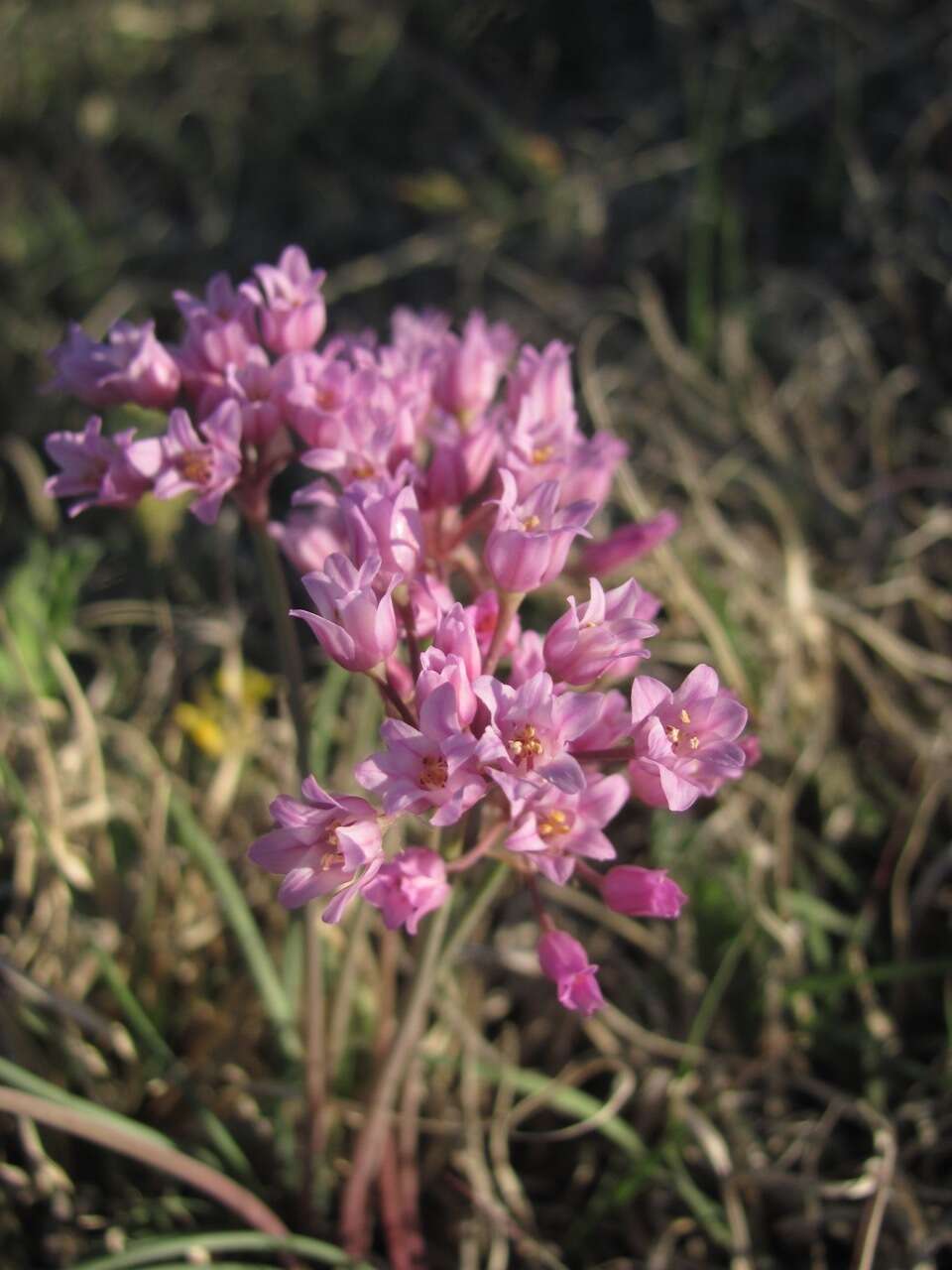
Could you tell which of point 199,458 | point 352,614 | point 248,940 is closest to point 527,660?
point 352,614

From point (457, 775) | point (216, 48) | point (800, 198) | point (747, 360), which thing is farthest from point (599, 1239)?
point (216, 48)

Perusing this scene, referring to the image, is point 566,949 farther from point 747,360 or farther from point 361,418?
point 747,360

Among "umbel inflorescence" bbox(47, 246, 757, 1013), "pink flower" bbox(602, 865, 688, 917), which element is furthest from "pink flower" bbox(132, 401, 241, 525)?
"pink flower" bbox(602, 865, 688, 917)

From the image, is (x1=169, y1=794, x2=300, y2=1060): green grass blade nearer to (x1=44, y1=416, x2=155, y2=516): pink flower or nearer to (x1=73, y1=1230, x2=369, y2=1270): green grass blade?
(x1=73, y1=1230, x2=369, y2=1270): green grass blade

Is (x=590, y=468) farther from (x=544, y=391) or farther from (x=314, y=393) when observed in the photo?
(x=314, y=393)

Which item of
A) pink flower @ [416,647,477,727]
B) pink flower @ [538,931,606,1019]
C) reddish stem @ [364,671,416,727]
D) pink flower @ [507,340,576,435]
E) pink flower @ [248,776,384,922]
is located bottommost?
pink flower @ [538,931,606,1019]
